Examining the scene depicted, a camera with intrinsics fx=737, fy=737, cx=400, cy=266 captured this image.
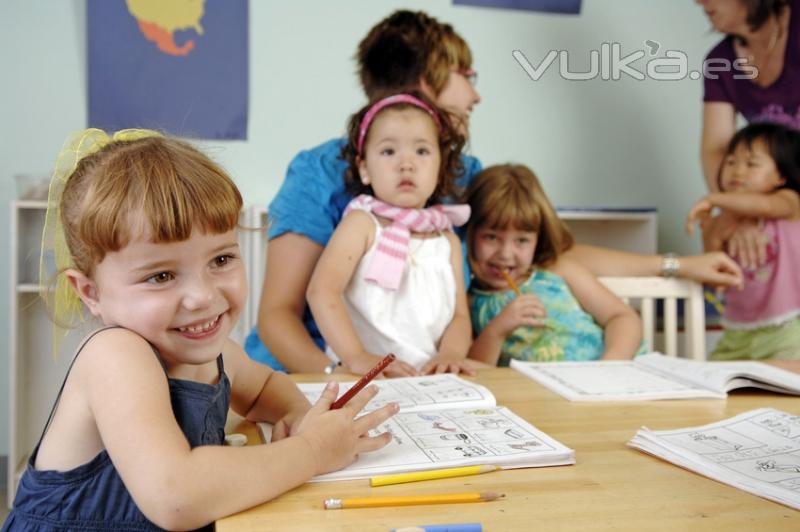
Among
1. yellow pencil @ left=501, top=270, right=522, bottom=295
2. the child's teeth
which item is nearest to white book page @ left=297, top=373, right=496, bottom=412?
the child's teeth

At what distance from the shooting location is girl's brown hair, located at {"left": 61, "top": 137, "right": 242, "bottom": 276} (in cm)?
66

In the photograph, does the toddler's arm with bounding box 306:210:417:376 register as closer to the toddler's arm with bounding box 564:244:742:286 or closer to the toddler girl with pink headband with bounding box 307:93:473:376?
the toddler girl with pink headband with bounding box 307:93:473:376

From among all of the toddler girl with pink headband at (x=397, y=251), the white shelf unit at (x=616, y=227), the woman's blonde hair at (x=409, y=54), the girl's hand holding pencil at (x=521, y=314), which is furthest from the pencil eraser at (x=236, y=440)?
the white shelf unit at (x=616, y=227)

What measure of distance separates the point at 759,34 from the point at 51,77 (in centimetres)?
223

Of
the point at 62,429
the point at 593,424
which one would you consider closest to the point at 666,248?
the point at 593,424

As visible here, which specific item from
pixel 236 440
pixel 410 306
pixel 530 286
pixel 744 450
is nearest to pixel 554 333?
pixel 530 286

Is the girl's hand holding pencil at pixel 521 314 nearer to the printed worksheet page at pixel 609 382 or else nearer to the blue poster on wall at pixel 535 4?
the printed worksheet page at pixel 609 382

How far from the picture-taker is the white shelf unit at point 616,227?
8.46ft

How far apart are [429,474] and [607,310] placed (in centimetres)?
113

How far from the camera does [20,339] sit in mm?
2275

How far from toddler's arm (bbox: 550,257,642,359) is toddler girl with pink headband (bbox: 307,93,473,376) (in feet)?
1.08

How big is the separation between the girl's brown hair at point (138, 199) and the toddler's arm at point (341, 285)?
21.8 inches

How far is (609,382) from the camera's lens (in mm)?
1065

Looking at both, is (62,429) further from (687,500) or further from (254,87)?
(254,87)
